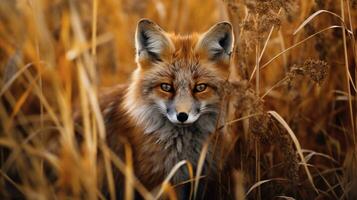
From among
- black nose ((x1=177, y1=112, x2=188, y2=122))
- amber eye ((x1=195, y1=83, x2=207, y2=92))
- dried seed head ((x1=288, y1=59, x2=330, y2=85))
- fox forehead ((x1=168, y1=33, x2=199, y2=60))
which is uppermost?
fox forehead ((x1=168, y1=33, x2=199, y2=60))

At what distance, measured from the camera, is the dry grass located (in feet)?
8.87

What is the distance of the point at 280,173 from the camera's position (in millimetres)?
3674

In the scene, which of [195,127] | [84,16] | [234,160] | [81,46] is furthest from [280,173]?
[84,16]

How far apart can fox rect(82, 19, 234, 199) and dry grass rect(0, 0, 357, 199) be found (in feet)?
0.40

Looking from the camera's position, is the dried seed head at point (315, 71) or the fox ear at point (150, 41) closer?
the dried seed head at point (315, 71)

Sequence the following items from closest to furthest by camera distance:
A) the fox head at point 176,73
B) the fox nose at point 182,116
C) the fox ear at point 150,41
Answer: the fox nose at point 182,116, the fox head at point 176,73, the fox ear at point 150,41

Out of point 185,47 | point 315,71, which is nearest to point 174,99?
point 185,47

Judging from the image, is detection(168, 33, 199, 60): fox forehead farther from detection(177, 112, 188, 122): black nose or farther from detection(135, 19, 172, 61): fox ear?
detection(177, 112, 188, 122): black nose

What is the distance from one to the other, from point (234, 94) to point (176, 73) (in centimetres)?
83

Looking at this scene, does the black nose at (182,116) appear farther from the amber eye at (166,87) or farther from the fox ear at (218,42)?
the fox ear at (218,42)

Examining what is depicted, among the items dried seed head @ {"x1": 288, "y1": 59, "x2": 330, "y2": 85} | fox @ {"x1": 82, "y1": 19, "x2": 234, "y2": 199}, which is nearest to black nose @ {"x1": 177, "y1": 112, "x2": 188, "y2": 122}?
fox @ {"x1": 82, "y1": 19, "x2": 234, "y2": 199}

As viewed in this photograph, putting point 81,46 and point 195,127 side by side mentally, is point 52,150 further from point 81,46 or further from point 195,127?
point 81,46

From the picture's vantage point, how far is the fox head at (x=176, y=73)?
3.48m

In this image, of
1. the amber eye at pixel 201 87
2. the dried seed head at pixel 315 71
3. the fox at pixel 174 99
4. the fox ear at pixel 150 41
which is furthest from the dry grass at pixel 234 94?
the fox ear at pixel 150 41
